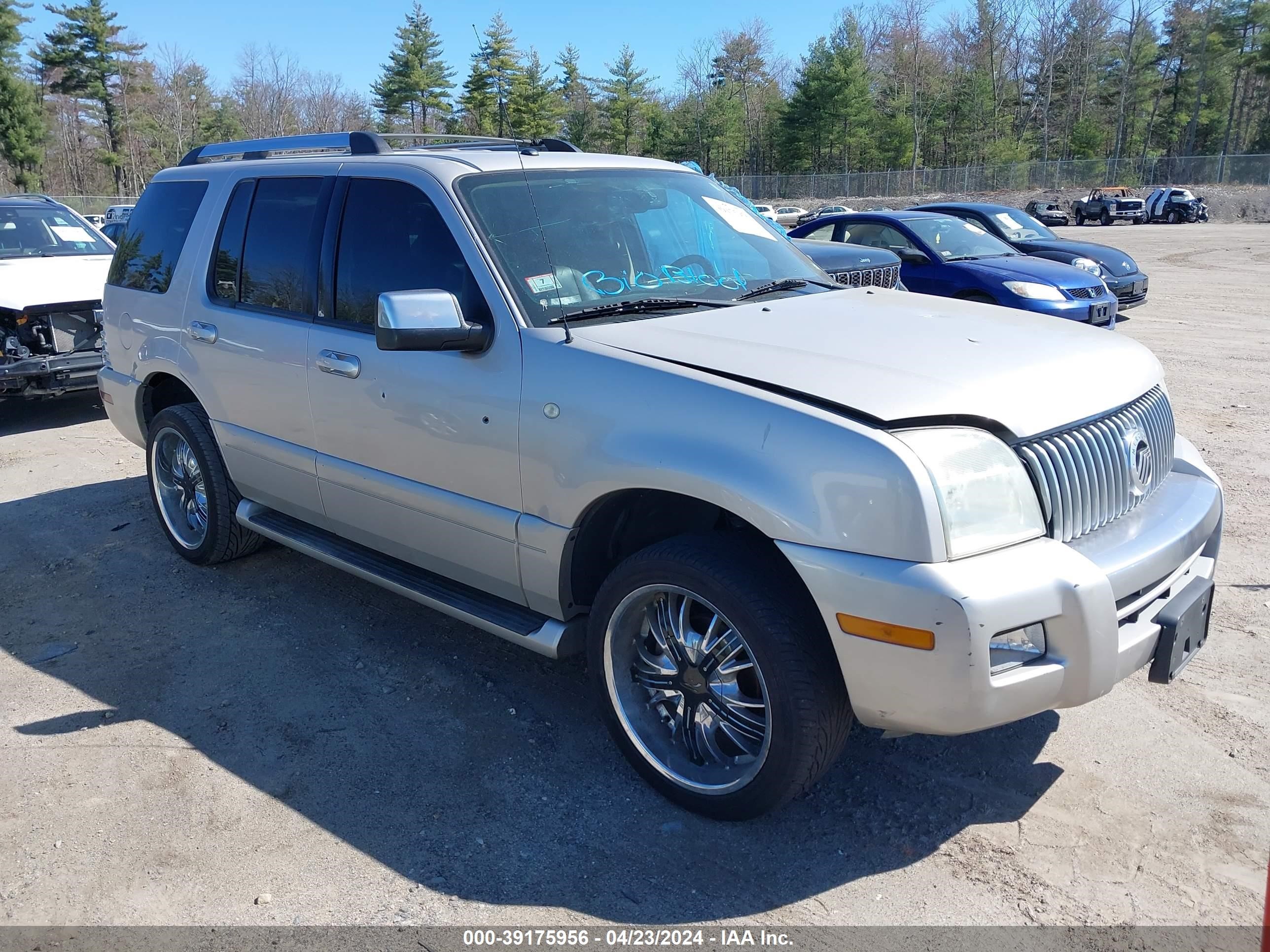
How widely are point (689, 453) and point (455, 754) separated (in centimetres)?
152

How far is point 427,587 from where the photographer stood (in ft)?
12.8

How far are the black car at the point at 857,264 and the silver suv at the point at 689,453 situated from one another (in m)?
3.69

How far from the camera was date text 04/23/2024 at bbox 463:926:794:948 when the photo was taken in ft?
8.69

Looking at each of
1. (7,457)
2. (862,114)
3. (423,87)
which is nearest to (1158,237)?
(7,457)

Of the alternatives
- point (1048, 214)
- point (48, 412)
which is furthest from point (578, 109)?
point (48, 412)

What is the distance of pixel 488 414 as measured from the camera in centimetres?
346

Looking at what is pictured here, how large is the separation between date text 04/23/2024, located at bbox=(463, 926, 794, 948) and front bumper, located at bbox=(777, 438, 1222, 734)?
2.13 feet

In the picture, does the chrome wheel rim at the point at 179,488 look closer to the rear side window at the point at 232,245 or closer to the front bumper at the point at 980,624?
the rear side window at the point at 232,245

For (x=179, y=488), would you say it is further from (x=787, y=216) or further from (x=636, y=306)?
(x=787, y=216)

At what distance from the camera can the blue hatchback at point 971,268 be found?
34.3 feet

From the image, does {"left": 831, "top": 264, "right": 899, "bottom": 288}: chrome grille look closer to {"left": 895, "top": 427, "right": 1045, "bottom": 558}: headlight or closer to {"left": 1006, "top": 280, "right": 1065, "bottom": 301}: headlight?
{"left": 1006, "top": 280, "right": 1065, "bottom": 301}: headlight

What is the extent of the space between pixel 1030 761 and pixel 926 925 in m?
0.99

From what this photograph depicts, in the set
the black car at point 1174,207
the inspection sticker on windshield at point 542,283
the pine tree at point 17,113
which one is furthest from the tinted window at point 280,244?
the pine tree at point 17,113

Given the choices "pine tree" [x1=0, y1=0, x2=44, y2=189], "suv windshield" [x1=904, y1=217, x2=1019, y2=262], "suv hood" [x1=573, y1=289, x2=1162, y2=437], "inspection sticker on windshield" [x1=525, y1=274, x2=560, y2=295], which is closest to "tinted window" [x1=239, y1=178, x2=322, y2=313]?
"inspection sticker on windshield" [x1=525, y1=274, x2=560, y2=295]
